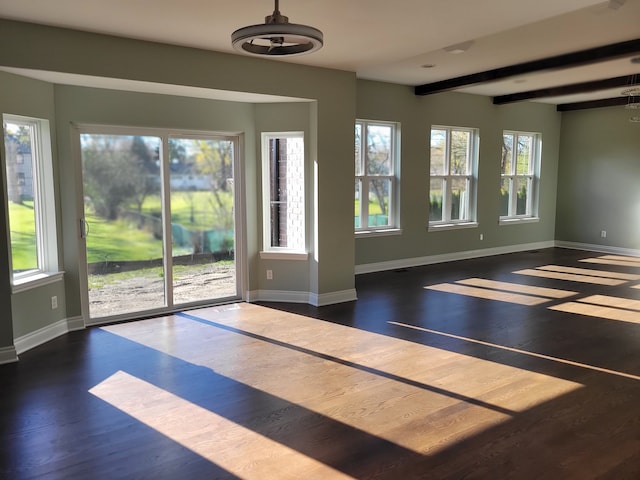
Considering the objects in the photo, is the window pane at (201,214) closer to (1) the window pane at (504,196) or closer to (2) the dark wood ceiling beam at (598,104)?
(1) the window pane at (504,196)

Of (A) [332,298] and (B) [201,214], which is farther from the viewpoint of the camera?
(A) [332,298]

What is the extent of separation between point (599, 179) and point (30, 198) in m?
9.08

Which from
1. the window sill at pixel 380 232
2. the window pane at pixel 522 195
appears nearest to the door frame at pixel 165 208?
the window sill at pixel 380 232

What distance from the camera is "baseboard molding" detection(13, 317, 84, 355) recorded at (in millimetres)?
3988

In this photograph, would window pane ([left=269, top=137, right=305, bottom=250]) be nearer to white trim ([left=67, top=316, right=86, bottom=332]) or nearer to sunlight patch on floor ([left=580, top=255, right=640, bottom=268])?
white trim ([left=67, top=316, right=86, bottom=332])

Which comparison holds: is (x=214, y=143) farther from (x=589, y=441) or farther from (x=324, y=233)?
(x=589, y=441)

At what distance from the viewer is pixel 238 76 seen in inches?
181

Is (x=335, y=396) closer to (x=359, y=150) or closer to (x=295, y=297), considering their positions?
(x=295, y=297)

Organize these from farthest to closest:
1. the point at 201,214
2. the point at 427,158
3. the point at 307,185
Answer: the point at 427,158
the point at 307,185
the point at 201,214

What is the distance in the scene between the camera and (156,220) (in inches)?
197

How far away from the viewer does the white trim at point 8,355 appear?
3.75 m

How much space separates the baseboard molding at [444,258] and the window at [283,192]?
182cm

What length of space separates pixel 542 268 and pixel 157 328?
19.2ft

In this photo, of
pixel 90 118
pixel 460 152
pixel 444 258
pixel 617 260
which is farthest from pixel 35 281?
pixel 617 260
